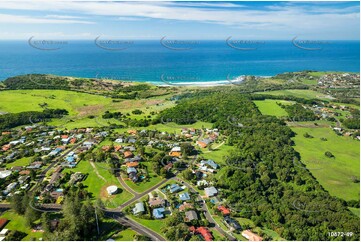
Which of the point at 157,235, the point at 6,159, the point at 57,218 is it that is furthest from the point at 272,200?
the point at 6,159

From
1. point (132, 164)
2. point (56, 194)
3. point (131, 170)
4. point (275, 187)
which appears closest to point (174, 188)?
point (131, 170)

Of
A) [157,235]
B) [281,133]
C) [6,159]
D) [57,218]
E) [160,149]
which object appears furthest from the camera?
[281,133]

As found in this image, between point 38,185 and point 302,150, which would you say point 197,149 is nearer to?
point 302,150

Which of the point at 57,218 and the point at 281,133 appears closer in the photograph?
the point at 57,218

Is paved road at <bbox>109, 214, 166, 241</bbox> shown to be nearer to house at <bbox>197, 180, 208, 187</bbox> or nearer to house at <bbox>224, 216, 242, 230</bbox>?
house at <bbox>224, 216, 242, 230</bbox>

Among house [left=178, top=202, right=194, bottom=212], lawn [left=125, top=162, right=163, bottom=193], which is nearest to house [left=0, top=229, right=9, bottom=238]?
lawn [left=125, top=162, right=163, bottom=193]

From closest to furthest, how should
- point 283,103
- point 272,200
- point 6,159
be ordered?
point 272,200, point 6,159, point 283,103
